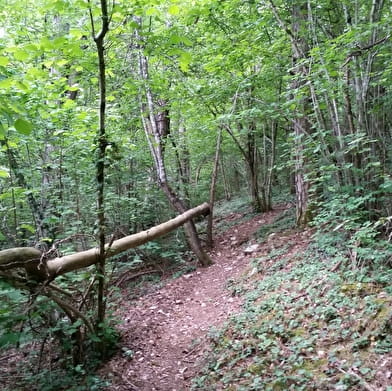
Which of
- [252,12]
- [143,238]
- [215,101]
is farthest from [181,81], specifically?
[143,238]

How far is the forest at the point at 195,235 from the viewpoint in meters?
3.89

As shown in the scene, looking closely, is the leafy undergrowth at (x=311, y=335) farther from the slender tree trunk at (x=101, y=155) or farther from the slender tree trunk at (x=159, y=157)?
the slender tree trunk at (x=159, y=157)

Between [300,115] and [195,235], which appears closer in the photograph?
[300,115]

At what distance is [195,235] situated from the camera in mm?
9430

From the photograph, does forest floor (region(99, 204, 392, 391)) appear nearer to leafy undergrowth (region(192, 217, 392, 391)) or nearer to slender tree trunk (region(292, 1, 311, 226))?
leafy undergrowth (region(192, 217, 392, 391))

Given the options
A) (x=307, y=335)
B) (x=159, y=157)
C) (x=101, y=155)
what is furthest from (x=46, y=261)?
(x=159, y=157)

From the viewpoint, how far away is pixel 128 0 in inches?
173

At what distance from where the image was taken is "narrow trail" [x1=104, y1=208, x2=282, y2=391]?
4.73 m

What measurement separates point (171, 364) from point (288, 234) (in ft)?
14.9

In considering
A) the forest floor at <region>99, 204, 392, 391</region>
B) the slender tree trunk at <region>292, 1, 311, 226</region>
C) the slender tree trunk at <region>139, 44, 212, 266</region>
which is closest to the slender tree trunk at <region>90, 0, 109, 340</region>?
the forest floor at <region>99, 204, 392, 391</region>

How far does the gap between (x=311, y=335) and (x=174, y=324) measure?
2947 mm

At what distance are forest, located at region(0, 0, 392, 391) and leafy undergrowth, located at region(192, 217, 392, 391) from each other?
0.02 m

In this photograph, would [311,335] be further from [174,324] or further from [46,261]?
[46,261]

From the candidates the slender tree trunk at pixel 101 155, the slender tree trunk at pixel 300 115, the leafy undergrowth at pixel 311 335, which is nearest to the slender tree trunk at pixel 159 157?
the slender tree trunk at pixel 300 115
